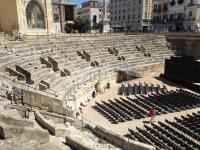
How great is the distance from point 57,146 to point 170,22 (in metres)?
51.4

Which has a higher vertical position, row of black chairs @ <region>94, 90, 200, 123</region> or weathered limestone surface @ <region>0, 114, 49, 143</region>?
weathered limestone surface @ <region>0, 114, 49, 143</region>

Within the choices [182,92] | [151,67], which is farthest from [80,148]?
[151,67]

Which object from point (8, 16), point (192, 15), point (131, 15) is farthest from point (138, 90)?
point (131, 15)

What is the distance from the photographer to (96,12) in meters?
87.6

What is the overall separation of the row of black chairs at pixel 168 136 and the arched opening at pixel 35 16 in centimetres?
2188

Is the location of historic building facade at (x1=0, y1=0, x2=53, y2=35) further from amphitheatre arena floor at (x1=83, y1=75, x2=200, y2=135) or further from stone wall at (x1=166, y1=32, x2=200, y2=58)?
stone wall at (x1=166, y1=32, x2=200, y2=58)

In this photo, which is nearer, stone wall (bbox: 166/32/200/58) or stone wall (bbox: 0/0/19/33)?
stone wall (bbox: 0/0/19/33)

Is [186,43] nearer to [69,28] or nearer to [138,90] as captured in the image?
[138,90]

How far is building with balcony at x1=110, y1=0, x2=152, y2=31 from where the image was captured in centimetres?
6569

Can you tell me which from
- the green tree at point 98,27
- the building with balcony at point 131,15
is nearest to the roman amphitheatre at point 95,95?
the building with balcony at point 131,15

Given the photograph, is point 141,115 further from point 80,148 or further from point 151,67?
point 151,67

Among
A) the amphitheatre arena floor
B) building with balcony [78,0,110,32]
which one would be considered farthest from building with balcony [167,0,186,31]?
the amphitheatre arena floor

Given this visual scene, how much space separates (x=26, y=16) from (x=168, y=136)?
23444 millimetres

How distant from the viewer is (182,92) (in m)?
25.5
